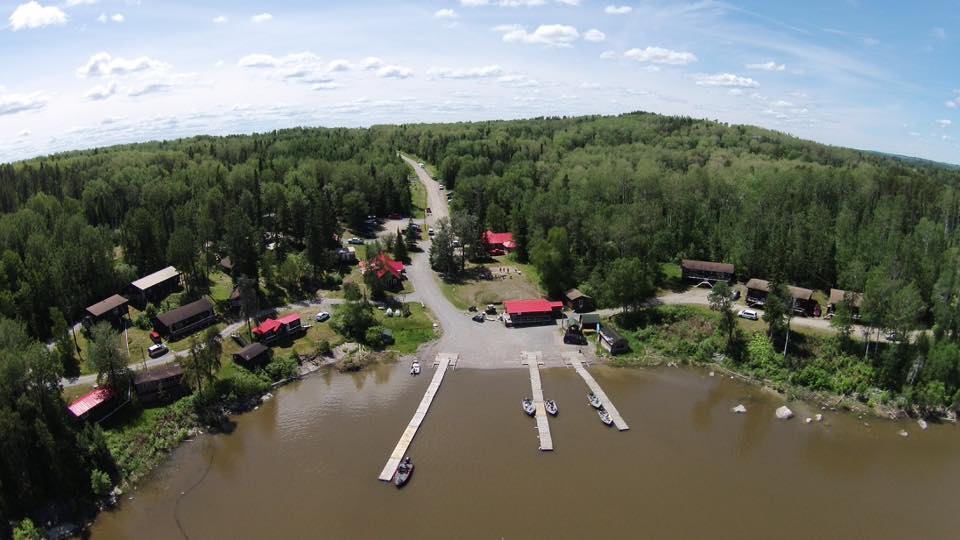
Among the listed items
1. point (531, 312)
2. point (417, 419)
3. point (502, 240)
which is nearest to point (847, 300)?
point (531, 312)

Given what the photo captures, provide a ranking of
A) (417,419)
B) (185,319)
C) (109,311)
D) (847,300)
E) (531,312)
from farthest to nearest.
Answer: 1. (531,312)
2. (109,311)
3. (185,319)
4. (847,300)
5. (417,419)

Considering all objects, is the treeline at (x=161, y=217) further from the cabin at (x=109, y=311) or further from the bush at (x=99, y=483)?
the bush at (x=99, y=483)

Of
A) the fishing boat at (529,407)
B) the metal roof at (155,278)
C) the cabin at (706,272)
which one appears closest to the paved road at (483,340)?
the fishing boat at (529,407)

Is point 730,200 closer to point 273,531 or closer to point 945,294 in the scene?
point 945,294

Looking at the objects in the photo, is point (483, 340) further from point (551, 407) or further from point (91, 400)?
point (91, 400)

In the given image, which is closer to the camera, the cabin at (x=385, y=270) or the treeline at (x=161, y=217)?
the treeline at (x=161, y=217)

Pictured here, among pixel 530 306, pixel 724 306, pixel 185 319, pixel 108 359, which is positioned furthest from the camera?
pixel 530 306
